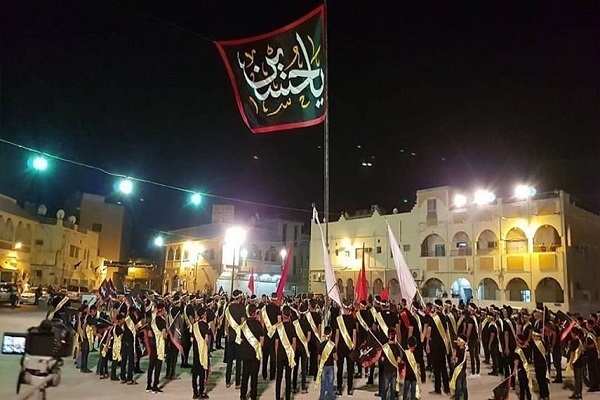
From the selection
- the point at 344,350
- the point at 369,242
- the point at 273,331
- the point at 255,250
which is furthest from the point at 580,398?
the point at 255,250

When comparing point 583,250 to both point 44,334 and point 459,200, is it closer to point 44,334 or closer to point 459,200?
point 459,200

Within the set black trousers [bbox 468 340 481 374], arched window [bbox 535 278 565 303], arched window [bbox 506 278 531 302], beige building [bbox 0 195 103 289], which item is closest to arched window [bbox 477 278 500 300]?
arched window [bbox 506 278 531 302]

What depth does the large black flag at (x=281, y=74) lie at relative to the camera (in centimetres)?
1270

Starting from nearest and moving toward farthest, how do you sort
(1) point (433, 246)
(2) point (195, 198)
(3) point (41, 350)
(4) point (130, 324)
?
(3) point (41, 350), (4) point (130, 324), (2) point (195, 198), (1) point (433, 246)

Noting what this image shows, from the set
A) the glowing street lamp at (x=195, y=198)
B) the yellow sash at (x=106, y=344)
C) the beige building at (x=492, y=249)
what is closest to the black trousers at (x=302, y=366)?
the yellow sash at (x=106, y=344)

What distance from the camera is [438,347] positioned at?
41.8 ft

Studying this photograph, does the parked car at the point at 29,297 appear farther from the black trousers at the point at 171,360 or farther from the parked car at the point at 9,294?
the black trousers at the point at 171,360

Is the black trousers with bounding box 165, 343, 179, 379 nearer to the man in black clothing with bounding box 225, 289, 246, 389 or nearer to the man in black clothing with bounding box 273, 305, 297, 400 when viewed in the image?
the man in black clothing with bounding box 225, 289, 246, 389

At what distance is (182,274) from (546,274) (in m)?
38.2

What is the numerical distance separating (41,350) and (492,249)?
120ft

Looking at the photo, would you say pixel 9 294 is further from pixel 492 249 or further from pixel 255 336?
pixel 492 249

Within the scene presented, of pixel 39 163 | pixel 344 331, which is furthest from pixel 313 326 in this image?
pixel 39 163

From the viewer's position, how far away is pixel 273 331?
11.2 metres

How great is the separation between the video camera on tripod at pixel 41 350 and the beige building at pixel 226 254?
41663mm
